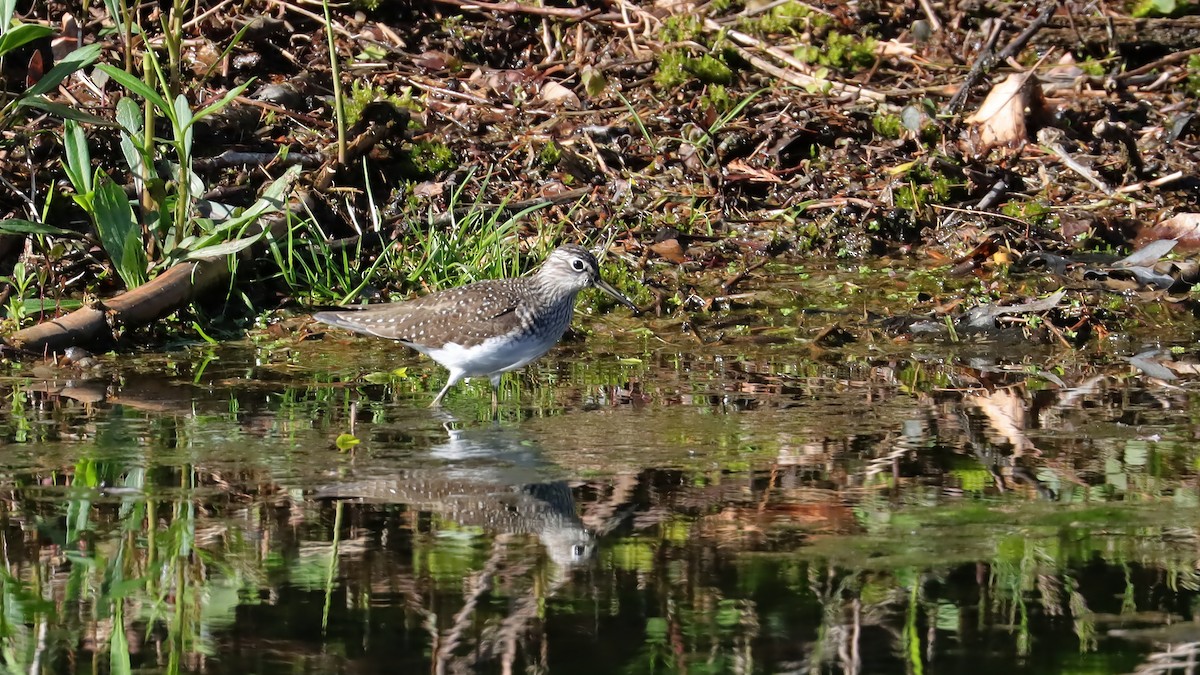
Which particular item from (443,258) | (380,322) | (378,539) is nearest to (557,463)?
(378,539)

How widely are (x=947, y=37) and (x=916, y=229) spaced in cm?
290

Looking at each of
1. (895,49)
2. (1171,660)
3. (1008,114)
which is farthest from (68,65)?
(895,49)

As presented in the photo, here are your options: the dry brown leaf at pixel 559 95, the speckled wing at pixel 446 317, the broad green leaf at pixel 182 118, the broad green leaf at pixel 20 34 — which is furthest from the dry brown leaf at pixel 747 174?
the broad green leaf at pixel 20 34

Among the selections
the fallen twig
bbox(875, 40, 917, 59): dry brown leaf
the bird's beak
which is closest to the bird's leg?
the bird's beak

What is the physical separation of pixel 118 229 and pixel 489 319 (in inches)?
96.4

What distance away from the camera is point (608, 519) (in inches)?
228

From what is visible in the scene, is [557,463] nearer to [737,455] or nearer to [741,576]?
[737,455]

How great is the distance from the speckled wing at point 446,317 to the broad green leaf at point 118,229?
1229mm

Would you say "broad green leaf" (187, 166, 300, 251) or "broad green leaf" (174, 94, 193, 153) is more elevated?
"broad green leaf" (174, 94, 193, 153)

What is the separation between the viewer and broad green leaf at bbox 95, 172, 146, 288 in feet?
29.7

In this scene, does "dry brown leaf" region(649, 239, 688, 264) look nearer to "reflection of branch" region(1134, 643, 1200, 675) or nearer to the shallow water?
the shallow water

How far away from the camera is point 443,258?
10211mm

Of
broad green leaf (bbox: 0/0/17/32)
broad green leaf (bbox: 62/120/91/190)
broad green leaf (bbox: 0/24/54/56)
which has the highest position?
broad green leaf (bbox: 0/0/17/32)

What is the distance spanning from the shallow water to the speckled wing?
0.32 metres
